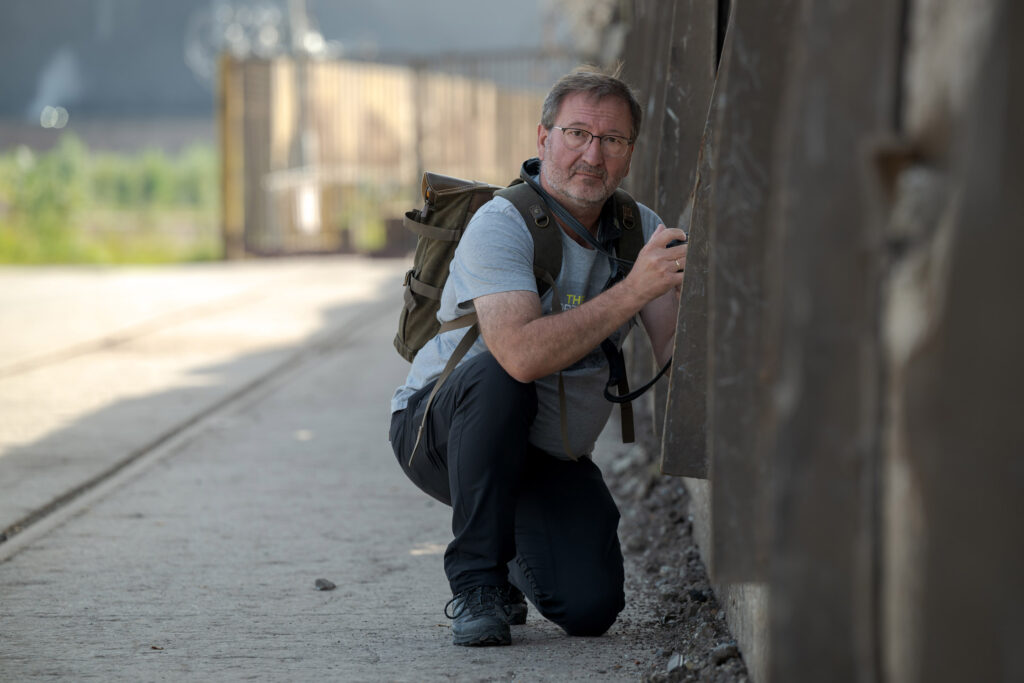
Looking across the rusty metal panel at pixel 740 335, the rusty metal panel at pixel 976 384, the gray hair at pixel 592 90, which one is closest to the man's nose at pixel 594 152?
the gray hair at pixel 592 90

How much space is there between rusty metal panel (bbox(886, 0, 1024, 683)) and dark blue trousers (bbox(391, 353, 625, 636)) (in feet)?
5.70

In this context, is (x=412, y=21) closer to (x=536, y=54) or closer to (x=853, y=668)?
(x=536, y=54)

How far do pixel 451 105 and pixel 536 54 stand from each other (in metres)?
2.31

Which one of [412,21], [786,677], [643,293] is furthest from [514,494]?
[412,21]

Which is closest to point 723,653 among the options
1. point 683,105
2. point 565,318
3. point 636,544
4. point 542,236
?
point 565,318

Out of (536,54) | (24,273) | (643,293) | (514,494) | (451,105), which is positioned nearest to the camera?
(643,293)

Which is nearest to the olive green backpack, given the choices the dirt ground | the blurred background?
the dirt ground

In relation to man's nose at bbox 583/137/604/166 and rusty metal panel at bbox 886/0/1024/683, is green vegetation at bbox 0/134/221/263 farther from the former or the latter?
rusty metal panel at bbox 886/0/1024/683

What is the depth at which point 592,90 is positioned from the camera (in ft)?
10.5

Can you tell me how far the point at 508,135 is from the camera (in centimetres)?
2002

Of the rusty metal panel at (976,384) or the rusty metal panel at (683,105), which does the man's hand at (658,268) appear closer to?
the rusty metal panel at (683,105)

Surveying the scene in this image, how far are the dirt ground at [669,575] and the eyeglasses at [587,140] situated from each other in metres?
1.21

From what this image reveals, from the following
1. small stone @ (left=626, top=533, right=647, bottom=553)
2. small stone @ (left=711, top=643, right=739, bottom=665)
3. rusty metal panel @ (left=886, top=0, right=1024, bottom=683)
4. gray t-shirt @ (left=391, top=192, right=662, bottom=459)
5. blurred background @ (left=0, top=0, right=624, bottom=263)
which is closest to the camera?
rusty metal panel @ (left=886, top=0, right=1024, bottom=683)

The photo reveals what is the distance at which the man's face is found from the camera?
10.4 ft
